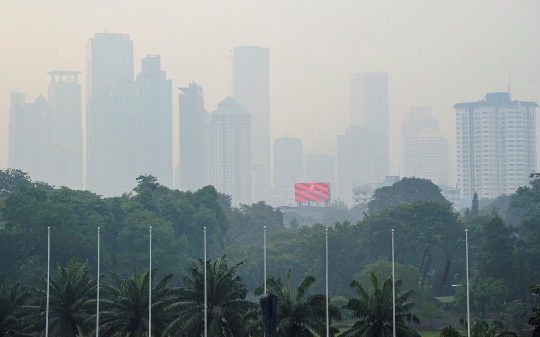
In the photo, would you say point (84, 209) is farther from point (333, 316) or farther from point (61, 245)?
point (333, 316)

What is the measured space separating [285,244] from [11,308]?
194ft

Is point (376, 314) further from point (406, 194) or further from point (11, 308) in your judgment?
point (406, 194)

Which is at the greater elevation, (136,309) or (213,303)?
(213,303)

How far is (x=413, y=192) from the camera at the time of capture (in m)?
145

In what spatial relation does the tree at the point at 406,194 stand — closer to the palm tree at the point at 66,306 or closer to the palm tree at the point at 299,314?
the palm tree at the point at 66,306

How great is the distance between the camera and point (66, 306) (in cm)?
4531

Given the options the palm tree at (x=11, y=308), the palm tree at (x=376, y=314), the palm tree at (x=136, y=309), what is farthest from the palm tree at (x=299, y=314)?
the palm tree at (x=11, y=308)

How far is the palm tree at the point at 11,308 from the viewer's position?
146ft

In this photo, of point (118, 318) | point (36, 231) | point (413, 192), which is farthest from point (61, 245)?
point (413, 192)

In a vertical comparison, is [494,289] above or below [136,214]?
below

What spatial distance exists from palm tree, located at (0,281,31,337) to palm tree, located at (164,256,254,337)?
285 inches

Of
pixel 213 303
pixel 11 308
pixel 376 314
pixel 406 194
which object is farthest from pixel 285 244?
pixel 376 314

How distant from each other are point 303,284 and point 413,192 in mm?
104552

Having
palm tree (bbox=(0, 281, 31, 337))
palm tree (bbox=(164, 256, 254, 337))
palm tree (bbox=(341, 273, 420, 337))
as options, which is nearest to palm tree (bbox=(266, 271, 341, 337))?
palm tree (bbox=(341, 273, 420, 337))
